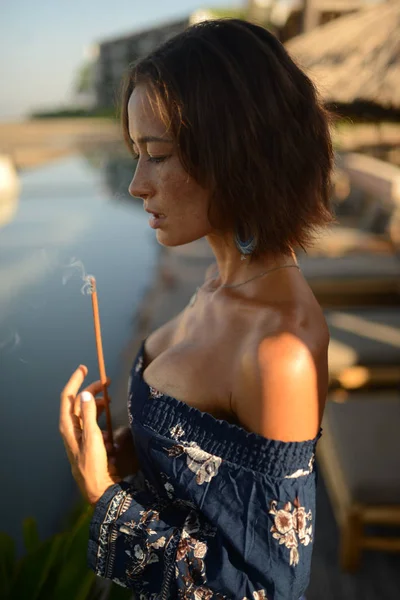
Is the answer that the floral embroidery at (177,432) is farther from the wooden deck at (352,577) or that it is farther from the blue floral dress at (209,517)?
the wooden deck at (352,577)

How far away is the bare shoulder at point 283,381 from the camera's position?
82 centimetres

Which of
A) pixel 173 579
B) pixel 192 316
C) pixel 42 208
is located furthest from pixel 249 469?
pixel 42 208

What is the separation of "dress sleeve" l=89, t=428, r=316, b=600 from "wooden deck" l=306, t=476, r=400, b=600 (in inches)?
58.7

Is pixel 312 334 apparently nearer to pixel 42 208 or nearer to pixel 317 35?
pixel 317 35

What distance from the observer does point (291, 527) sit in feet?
2.84

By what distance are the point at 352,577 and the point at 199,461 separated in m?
1.76

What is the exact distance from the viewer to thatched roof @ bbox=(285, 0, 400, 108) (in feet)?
7.18

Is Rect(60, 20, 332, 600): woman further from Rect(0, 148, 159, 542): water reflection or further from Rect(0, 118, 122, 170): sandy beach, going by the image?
Rect(0, 118, 122, 170): sandy beach

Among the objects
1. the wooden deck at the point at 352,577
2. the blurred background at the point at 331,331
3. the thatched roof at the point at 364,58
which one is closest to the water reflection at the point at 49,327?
the blurred background at the point at 331,331

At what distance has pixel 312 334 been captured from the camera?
88 centimetres

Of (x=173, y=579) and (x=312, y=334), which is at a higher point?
(x=312, y=334)

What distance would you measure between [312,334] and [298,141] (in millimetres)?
327

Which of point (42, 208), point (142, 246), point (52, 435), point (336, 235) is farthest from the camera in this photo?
point (42, 208)

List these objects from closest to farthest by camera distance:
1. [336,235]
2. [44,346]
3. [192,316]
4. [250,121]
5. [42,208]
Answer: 1. [250,121]
2. [192,316]
3. [44,346]
4. [336,235]
5. [42,208]
